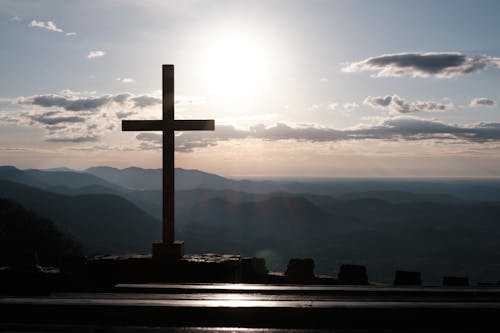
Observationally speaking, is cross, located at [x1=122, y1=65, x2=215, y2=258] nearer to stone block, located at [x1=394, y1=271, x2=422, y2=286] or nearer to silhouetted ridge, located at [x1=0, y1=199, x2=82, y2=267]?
stone block, located at [x1=394, y1=271, x2=422, y2=286]

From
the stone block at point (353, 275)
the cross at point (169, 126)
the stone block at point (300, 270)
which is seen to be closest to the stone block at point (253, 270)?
the stone block at point (300, 270)

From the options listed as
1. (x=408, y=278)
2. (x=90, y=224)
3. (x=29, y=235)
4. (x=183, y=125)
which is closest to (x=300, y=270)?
(x=408, y=278)

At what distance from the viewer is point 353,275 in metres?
9.15

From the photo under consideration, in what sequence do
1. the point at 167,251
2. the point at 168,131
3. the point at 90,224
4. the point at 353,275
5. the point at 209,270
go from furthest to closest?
the point at 90,224 < the point at 168,131 < the point at 167,251 < the point at 353,275 < the point at 209,270

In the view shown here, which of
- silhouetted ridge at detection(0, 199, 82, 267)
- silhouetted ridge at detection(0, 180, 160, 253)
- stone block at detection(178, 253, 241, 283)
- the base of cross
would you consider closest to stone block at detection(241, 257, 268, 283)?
stone block at detection(178, 253, 241, 283)

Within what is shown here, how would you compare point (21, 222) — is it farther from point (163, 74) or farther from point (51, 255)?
point (163, 74)

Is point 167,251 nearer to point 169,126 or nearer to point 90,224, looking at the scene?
point 169,126

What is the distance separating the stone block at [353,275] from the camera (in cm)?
908

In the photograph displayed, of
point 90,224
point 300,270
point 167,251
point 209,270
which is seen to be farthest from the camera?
point 90,224

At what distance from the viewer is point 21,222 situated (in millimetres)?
80375

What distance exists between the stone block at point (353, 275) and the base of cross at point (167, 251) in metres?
2.82

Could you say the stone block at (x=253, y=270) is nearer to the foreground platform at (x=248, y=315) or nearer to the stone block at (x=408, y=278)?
the stone block at (x=408, y=278)

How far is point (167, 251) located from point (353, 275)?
322cm

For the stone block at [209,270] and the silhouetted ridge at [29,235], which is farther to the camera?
the silhouetted ridge at [29,235]
